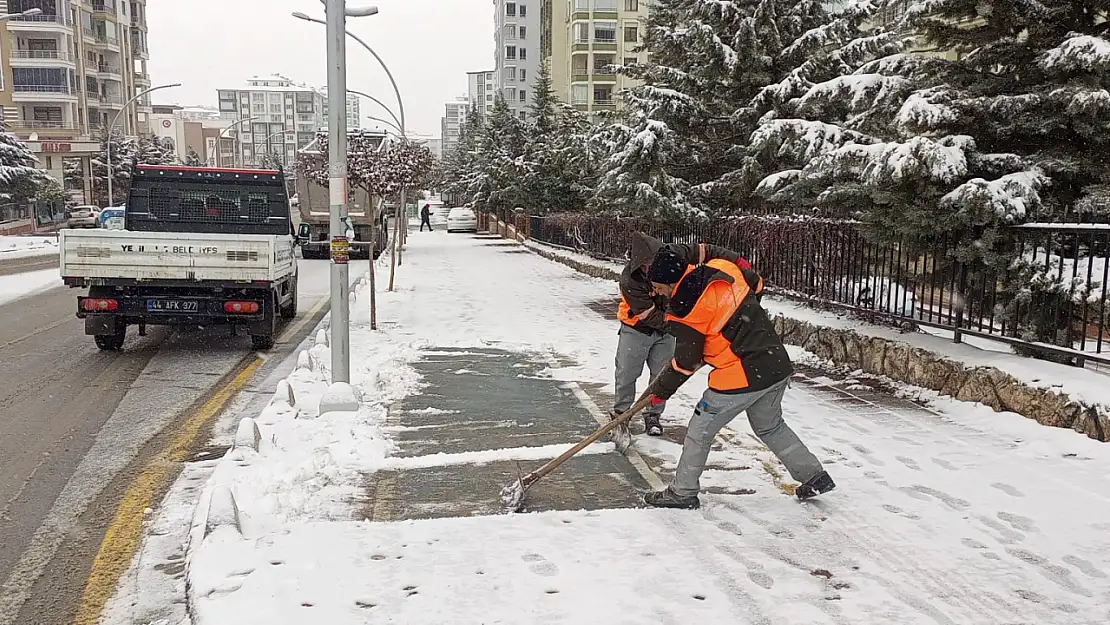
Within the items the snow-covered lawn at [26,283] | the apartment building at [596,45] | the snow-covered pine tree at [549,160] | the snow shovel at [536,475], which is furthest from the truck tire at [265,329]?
the apartment building at [596,45]

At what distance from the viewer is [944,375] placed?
7117mm

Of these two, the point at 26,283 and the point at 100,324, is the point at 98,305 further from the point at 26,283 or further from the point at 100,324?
the point at 26,283

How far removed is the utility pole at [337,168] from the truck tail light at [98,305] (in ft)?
12.5

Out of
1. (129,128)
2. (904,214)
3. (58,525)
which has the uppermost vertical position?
(129,128)

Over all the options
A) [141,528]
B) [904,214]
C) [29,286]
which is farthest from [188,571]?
[29,286]

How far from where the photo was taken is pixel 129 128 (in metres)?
76.8

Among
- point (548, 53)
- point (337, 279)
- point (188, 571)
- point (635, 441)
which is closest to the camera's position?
point (188, 571)

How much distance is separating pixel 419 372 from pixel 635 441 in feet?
10.2

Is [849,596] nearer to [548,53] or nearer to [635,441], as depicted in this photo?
[635,441]

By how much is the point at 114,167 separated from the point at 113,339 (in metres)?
59.1

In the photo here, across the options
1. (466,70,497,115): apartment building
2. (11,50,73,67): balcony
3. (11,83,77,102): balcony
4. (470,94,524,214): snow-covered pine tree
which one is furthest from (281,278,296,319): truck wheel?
(466,70,497,115): apartment building

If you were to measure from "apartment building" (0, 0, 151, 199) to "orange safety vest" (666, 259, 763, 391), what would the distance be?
209 feet

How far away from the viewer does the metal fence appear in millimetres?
6441

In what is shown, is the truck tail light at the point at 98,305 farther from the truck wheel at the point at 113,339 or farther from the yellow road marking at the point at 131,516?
the yellow road marking at the point at 131,516
